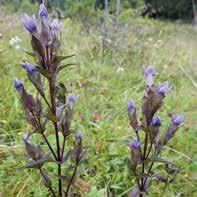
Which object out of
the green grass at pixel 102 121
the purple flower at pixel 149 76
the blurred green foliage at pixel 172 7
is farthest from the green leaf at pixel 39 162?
the blurred green foliage at pixel 172 7

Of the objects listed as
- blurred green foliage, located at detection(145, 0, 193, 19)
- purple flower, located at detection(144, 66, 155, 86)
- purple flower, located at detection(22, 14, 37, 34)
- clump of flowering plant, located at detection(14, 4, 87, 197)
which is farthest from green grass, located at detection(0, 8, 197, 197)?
blurred green foliage, located at detection(145, 0, 193, 19)

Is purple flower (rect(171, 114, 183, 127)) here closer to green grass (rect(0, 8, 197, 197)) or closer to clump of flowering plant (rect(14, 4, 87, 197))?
clump of flowering plant (rect(14, 4, 87, 197))

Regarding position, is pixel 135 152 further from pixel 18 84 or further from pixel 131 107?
pixel 18 84

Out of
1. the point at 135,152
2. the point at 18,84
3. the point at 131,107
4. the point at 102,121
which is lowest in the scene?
the point at 102,121

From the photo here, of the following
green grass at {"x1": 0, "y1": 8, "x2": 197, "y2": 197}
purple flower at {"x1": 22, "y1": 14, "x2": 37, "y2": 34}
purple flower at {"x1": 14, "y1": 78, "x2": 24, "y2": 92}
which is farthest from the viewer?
green grass at {"x1": 0, "y1": 8, "x2": 197, "y2": 197}

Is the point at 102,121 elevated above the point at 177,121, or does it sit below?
below

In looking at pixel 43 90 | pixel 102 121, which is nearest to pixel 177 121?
pixel 43 90

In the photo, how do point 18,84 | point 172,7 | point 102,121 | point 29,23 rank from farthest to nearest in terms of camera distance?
point 172,7, point 102,121, point 18,84, point 29,23

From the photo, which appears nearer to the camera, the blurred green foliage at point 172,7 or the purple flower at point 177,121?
the purple flower at point 177,121

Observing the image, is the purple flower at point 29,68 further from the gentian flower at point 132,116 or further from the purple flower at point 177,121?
the purple flower at point 177,121

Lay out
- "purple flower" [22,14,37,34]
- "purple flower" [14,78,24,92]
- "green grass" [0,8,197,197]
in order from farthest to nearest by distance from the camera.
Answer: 1. "green grass" [0,8,197,197]
2. "purple flower" [14,78,24,92]
3. "purple flower" [22,14,37,34]

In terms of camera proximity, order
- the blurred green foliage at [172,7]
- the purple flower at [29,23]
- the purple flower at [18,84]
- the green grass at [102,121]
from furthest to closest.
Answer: the blurred green foliage at [172,7] < the green grass at [102,121] < the purple flower at [18,84] < the purple flower at [29,23]

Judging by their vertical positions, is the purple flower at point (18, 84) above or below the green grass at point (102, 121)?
above

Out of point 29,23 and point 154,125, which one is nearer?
point 29,23
